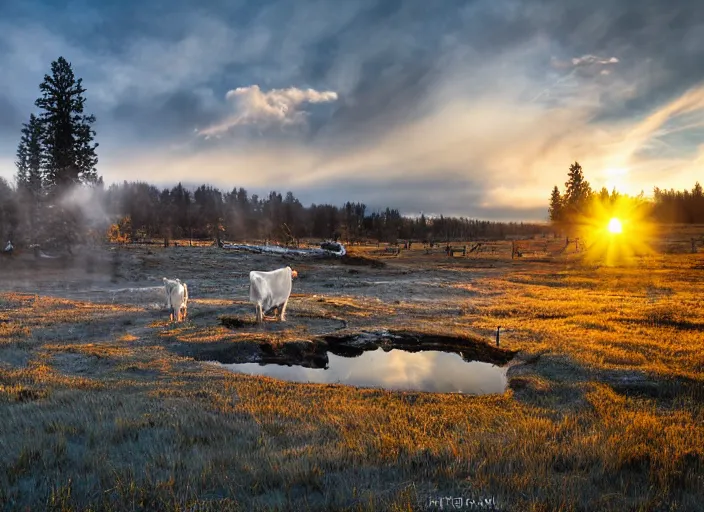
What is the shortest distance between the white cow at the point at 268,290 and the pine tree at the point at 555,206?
380 feet

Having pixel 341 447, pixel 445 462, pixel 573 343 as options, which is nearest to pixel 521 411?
pixel 445 462

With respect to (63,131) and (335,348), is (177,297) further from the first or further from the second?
(63,131)

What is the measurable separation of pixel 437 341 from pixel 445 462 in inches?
361

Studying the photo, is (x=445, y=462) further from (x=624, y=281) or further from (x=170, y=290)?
(x=624, y=281)

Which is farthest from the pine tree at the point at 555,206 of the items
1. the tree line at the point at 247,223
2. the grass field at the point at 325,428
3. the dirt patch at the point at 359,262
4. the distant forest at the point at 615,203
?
the grass field at the point at 325,428

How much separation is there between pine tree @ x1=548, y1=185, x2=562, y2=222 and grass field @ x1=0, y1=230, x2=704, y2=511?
111236mm

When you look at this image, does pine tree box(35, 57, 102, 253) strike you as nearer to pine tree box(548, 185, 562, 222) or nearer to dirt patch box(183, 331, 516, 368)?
dirt patch box(183, 331, 516, 368)

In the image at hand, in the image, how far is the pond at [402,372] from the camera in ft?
32.4

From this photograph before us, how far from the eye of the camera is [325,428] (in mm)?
5898

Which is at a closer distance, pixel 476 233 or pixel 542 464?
pixel 542 464

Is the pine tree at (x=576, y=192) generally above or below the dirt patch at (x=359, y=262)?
above

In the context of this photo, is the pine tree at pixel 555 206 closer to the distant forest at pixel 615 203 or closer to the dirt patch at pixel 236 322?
the distant forest at pixel 615 203

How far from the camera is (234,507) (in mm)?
3672

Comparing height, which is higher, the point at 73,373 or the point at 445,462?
the point at 445,462
